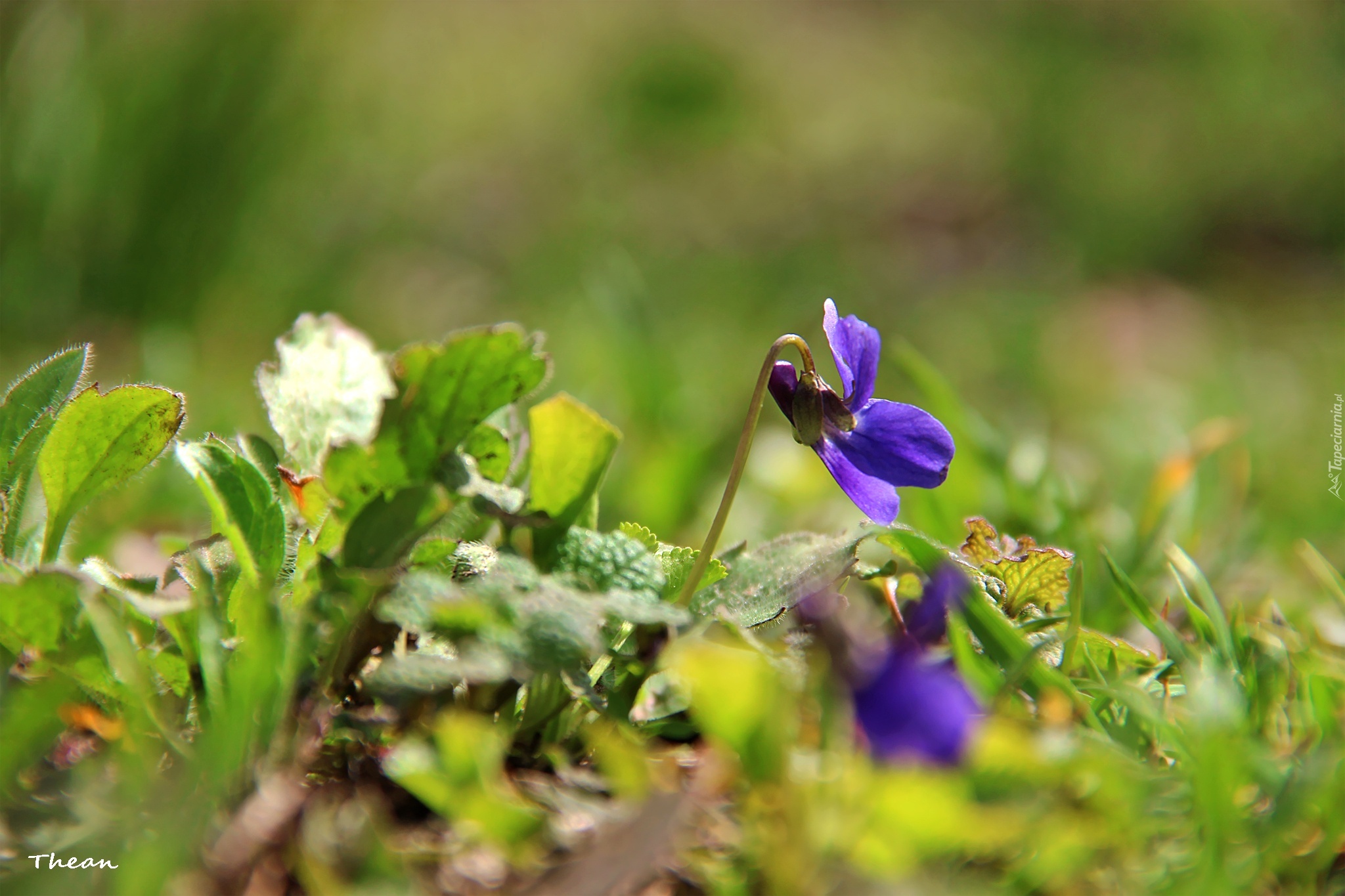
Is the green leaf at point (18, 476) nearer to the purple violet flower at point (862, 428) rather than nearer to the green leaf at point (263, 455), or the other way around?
the green leaf at point (263, 455)

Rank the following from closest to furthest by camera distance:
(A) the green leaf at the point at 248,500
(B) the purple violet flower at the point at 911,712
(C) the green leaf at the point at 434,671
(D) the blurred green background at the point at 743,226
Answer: (B) the purple violet flower at the point at 911,712 → (C) the green leaf at the point at 434,671 → (A) the green leaf at the point at 248,500 → (D) the blurred green background at the point at 743,226

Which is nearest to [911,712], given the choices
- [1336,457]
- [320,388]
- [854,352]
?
[854,352]

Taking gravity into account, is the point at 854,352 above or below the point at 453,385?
above

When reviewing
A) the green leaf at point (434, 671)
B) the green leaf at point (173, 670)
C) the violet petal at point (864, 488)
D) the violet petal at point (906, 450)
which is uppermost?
the violet petal at point (906, 450)

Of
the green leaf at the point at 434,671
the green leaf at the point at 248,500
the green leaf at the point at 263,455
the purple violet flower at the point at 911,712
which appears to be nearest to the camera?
the purple violet flower at the point at 911,712

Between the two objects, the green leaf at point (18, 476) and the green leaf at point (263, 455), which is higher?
the green leaf at point (263, 455)

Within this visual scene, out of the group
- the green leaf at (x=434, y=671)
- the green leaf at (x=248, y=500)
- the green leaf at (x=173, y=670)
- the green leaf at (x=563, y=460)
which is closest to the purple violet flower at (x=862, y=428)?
the green leaf at (x=563, y=460)

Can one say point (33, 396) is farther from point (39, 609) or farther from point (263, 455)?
point (39, 609)

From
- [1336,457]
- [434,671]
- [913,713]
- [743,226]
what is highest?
[743,226]
